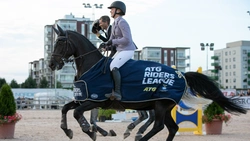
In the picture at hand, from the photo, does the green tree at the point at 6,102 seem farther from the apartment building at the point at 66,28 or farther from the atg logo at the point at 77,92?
the apartment building at the point at 66,28

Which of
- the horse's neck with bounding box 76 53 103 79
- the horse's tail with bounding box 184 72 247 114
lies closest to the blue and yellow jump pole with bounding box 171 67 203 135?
the horse's tail with bounding box 184 72 247 114

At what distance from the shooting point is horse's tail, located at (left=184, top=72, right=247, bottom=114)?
930 cm

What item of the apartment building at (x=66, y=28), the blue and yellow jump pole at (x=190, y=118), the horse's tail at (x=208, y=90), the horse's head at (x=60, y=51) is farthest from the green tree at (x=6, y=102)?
the apartment building at (x=66, y=28)

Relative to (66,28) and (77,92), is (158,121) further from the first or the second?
(66,28)

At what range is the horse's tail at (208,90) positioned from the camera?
9.30 meters

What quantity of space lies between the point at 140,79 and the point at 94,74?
916mm

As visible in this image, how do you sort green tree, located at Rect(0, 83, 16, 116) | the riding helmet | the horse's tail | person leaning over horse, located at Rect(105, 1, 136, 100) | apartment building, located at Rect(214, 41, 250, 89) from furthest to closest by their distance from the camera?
apartment building, located at Rect(214, 41, 250, 89)
green tree, located at Rect(0, 83, 16, 116)
the horse's tail
the riding helmet
person leaning over horse, located at Rect(105, 1, 136, 100)

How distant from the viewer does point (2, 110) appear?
1246cm

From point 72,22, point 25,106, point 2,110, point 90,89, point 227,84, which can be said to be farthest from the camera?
point 227,84

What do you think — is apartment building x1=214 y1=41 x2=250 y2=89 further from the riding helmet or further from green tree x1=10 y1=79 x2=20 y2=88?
the riding helmet

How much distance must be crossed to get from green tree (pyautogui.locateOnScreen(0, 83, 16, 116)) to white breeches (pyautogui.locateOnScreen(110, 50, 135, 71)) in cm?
500

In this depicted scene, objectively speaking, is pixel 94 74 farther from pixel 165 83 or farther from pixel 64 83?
pixel 64 83

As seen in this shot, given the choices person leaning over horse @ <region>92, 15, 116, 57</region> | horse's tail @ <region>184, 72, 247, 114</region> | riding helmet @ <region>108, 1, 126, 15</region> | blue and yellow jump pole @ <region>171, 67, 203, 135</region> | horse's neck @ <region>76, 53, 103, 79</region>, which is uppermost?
riding helmet @ <region>108, 1, 126, 15</region>

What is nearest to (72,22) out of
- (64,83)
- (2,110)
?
(64,83)
